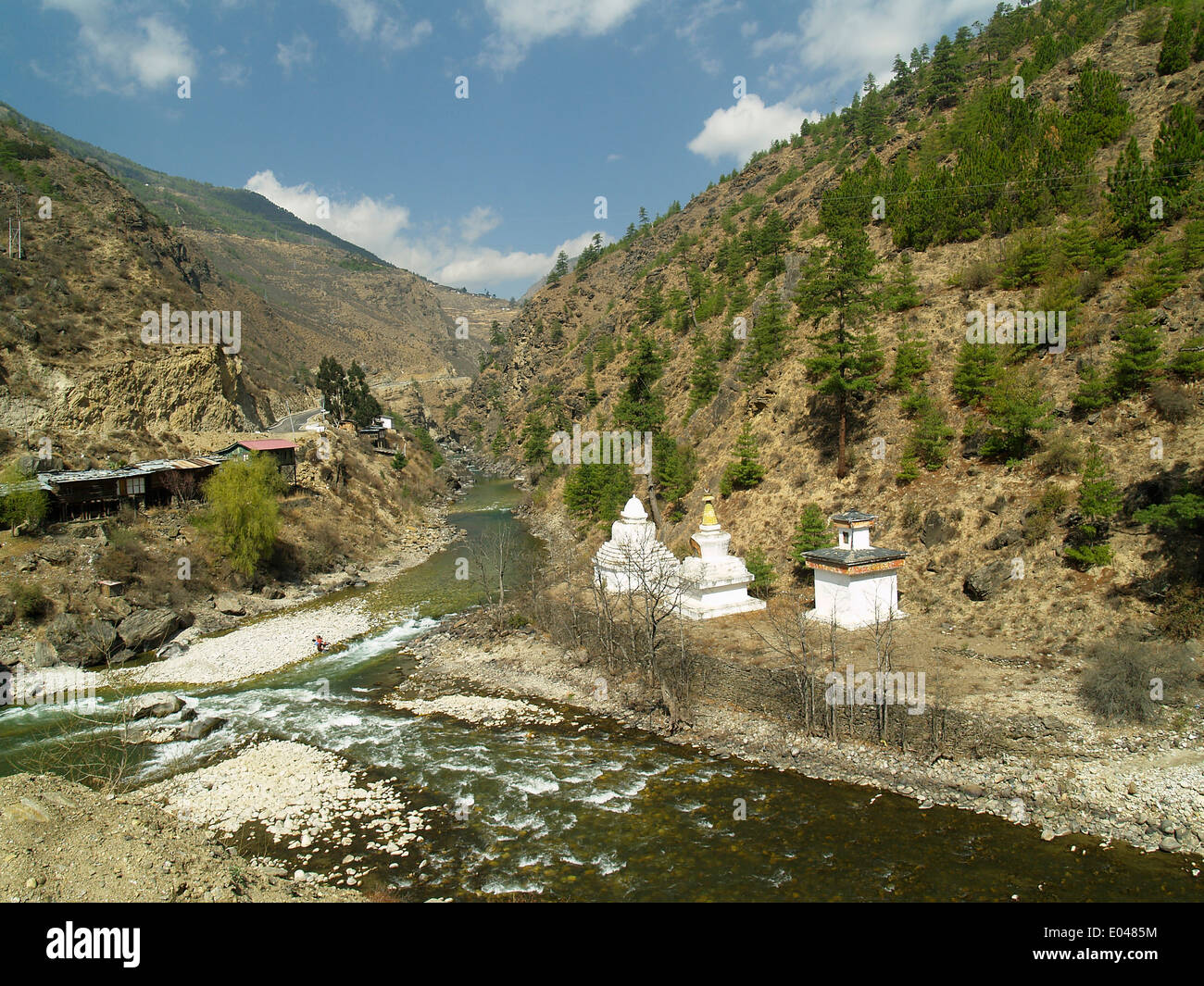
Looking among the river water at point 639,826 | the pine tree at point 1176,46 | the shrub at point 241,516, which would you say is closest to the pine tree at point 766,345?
the river water at point 639,826

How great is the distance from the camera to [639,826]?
1289 centimetres

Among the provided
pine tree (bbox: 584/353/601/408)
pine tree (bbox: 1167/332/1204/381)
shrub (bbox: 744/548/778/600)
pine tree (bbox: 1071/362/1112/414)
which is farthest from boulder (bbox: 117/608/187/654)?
pine tree (bbox: 584/353/601/408)

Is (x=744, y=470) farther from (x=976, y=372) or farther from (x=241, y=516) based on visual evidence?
(x=241, y=516)

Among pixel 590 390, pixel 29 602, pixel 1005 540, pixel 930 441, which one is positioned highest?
pixel 590 390

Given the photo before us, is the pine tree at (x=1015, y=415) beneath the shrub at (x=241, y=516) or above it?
above

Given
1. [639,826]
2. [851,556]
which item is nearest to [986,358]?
[851,556]

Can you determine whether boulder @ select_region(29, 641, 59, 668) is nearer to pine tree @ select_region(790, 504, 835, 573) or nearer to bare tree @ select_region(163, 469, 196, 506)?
bare tree @ select_region(163, 469, 196, 506)

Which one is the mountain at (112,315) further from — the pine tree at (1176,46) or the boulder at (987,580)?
the pine tree at (1176,46)

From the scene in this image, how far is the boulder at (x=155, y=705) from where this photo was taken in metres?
18.4

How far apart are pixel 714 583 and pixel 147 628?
22.0 m

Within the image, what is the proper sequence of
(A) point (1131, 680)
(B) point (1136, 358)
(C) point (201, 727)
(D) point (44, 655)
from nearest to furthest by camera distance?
(A) point (1131, 680) < (C) point (201, 727) < (B) point (1136, 358) < (D) point (44, 655)

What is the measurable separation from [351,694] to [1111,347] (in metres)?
30.2

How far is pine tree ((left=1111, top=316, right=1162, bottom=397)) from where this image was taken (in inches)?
822

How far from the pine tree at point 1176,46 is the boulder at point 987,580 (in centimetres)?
3770
